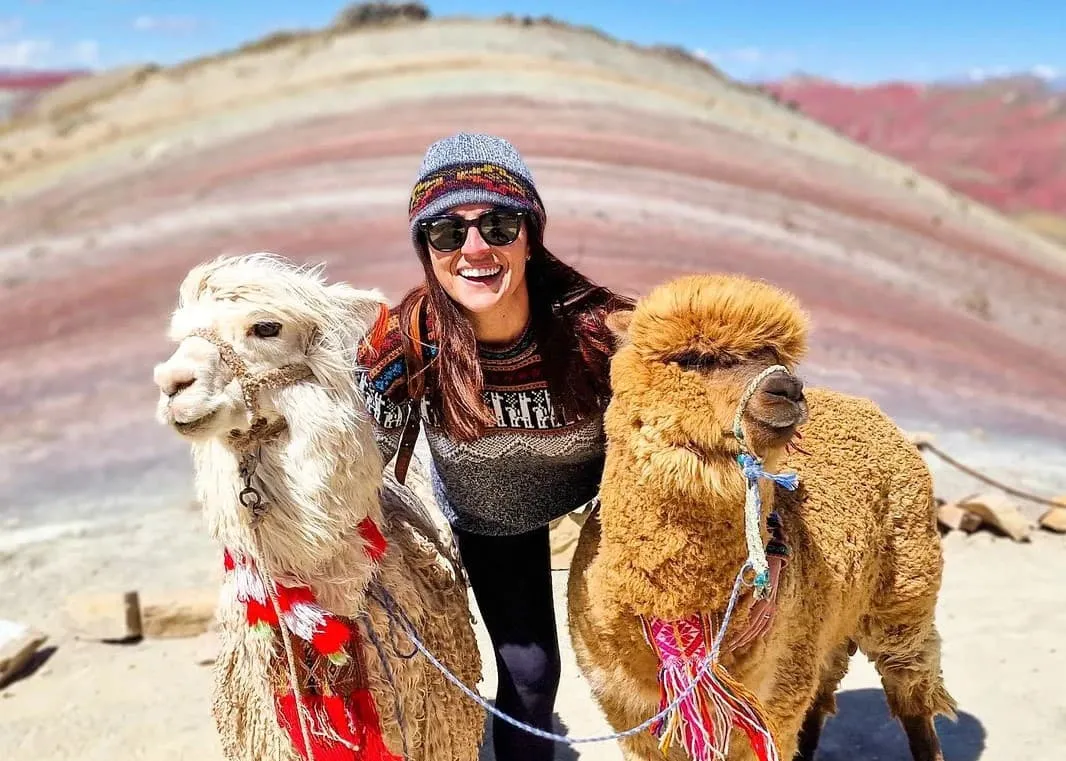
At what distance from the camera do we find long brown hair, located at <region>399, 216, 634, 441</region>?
213 cm

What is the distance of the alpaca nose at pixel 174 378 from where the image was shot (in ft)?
5.59

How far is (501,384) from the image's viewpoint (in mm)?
2209

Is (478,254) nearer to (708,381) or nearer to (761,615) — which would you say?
(708,381)

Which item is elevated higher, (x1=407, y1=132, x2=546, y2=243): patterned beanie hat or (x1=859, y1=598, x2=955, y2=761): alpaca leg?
(x1=407, y1=132, x2=546, y2=243): patterned beanie hat

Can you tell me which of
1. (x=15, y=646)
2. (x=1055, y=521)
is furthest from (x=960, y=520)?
(x=15, y=646)

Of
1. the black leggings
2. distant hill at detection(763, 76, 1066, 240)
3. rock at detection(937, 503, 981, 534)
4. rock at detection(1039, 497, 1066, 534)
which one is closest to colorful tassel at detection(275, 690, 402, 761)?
the black leggings

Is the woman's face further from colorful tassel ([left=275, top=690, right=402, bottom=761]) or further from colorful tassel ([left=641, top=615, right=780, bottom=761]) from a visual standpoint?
colorful tassel ([left=275, top=690, right=402, bottom=761])

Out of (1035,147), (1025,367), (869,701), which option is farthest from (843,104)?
(869,701)

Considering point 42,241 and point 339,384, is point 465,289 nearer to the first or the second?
point 339,384

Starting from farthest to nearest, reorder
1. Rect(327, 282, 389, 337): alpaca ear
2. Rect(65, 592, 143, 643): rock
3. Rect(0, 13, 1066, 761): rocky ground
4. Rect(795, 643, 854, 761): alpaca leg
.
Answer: Rect(65, 592, 143, 643): rock, Rect(0, 13, 1066, 761): rocky ground, Rect(795, 643, 854, 761): alpaca leg, Rect(327, 282, 389, 337): alpaca ear

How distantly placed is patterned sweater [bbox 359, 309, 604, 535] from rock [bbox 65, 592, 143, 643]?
7.83ft

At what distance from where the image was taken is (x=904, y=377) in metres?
7.59

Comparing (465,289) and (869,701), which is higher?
(465,289)

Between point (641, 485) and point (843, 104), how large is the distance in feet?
107
